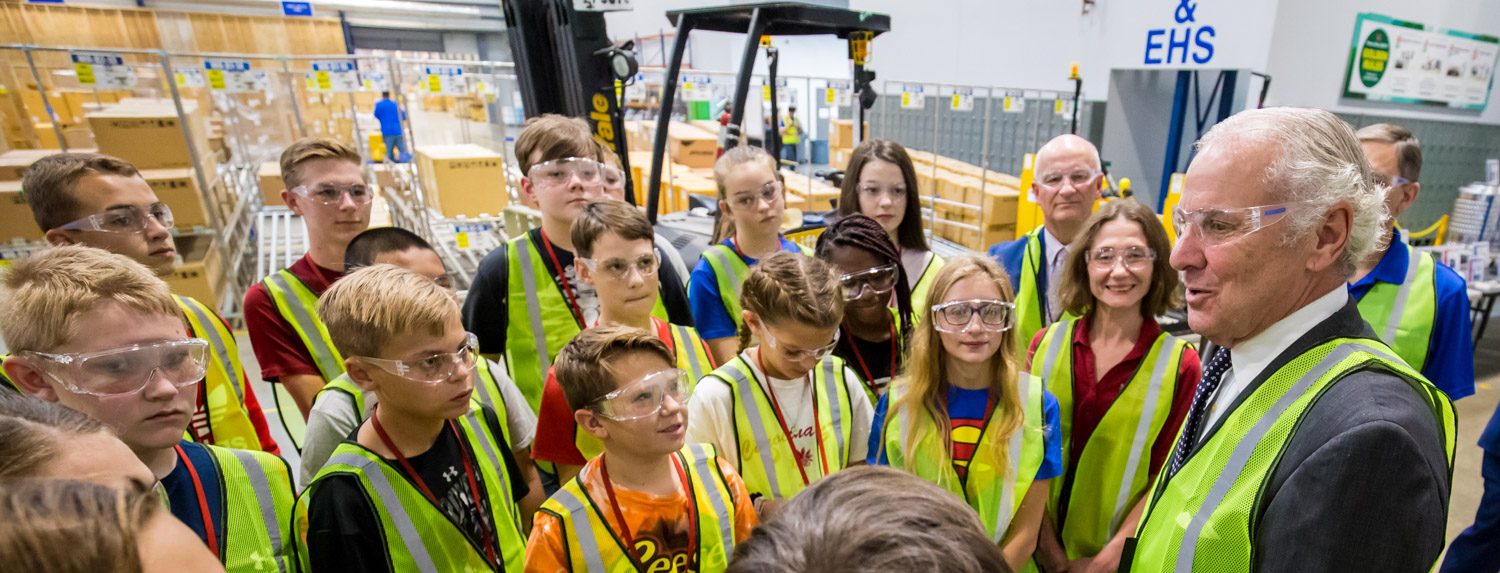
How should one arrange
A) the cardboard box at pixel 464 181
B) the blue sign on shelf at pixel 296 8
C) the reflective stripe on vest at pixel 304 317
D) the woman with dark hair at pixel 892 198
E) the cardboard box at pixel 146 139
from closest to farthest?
the reflective stripe on vest at pixel 304 317, the woman with dark hair at pixel 892 198, the cardboard box at pixel 146 139, the cardboard box at pixel 464 181, the blue sign on shelf at pixel 296 8

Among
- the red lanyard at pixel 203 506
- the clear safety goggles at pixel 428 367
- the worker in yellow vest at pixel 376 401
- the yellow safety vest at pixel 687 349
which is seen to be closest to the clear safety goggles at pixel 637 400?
the clear safety goggles at pixel 428 367

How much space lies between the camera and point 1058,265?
8.80 ft

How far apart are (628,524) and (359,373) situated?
29.4 inches

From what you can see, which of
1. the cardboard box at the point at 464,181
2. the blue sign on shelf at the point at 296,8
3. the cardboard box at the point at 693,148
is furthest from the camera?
the blue sign on shelf at the point at 296,8

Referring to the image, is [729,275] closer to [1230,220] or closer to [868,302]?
[868,302]

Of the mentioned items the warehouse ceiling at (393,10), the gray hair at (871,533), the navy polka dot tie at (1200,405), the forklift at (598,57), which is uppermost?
the warehouse ceiling at (393,10)

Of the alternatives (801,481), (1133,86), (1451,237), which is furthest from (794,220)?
(1451,237)

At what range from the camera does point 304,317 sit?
2139mm

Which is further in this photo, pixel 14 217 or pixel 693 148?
pixel 693 148

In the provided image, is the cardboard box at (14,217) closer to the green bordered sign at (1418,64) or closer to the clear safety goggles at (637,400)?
the clear safety goggles at (637,400)

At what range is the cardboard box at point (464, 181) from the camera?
19.6ft

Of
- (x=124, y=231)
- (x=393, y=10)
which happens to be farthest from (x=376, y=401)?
(x=393, y=10)

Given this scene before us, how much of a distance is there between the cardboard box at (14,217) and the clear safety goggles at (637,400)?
213 inches

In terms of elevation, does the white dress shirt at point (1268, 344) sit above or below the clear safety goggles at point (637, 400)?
above
